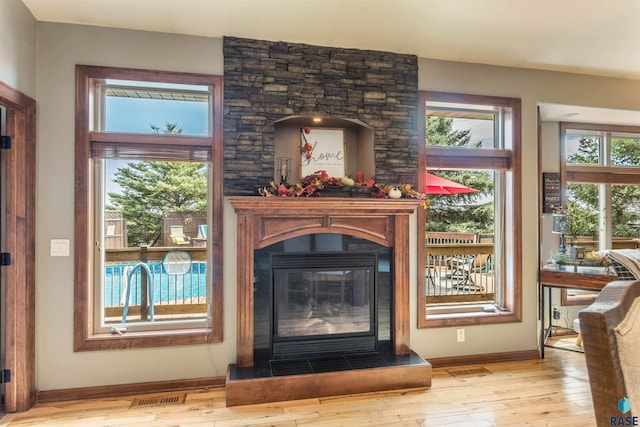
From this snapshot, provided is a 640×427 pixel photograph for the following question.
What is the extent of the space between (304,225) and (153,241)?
1.27 metres

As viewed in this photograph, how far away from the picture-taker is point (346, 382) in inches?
110

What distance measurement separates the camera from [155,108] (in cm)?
297

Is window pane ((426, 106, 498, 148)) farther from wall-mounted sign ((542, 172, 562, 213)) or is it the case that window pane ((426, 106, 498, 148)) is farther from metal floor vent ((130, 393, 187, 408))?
metal floor vent ((130, 393, 187, 408))

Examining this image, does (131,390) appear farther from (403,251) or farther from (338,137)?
(338,137)

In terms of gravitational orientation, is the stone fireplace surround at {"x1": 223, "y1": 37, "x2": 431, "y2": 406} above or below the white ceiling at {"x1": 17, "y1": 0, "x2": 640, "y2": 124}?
below

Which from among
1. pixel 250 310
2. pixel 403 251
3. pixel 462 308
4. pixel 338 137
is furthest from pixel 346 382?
pixel 338 137

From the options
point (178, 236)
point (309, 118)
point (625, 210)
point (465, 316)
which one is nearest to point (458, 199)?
point (465, 316)

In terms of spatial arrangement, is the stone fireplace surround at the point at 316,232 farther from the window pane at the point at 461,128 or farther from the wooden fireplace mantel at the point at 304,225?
the window pane at the point at 461,128

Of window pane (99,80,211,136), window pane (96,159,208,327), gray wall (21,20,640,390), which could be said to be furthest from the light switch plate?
window pane (99,80,211,136)

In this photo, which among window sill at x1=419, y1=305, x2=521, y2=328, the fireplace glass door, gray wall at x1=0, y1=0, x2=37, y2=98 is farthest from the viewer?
window sill at x1=419, y1=305, x2=521, y2=328

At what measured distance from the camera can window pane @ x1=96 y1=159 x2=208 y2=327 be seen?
2957 millimetres

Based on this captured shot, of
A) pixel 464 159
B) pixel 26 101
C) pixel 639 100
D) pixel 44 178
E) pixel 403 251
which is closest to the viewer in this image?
pixel 26 101

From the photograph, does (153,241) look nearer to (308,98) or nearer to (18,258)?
(18,258)

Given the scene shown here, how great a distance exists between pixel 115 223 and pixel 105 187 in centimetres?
30
